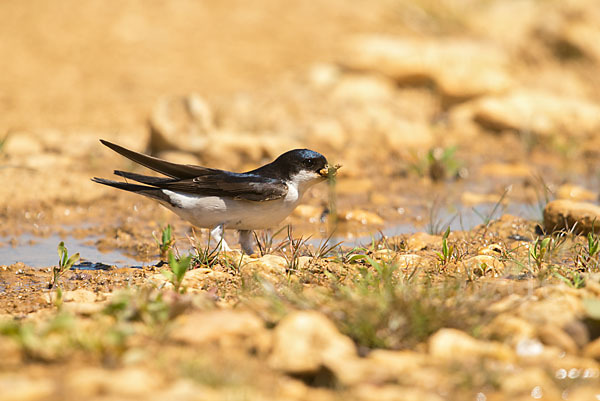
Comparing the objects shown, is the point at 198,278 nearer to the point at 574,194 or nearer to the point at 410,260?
the point at 410,260

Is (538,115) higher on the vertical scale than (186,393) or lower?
higher

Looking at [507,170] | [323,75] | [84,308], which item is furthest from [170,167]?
[323,75]

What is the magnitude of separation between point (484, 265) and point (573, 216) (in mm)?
1404

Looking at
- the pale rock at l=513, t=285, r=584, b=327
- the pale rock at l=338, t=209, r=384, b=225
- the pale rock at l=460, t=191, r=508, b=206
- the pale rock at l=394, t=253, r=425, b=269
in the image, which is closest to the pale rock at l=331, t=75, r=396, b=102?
the pale rock at l=460, t=191, r=508, b=206

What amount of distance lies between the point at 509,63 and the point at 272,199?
8.33 meters

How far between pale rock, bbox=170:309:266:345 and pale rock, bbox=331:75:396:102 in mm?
7336

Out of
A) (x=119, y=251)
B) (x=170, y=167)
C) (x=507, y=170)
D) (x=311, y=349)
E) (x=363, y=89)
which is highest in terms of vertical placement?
(x=363, y=89)


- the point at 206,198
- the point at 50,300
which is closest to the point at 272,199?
the point at 206,198

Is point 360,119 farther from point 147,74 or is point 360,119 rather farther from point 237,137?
point 147,74

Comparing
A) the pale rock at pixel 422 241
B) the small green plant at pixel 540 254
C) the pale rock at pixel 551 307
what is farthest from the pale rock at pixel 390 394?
the pale rock at pixel 422 241

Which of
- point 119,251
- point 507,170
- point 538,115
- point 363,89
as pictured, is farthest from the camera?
point 363,89

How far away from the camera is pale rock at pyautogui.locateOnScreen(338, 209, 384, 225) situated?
7.02 metres

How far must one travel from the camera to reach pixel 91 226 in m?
6.86

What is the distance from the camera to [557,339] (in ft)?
11.4
